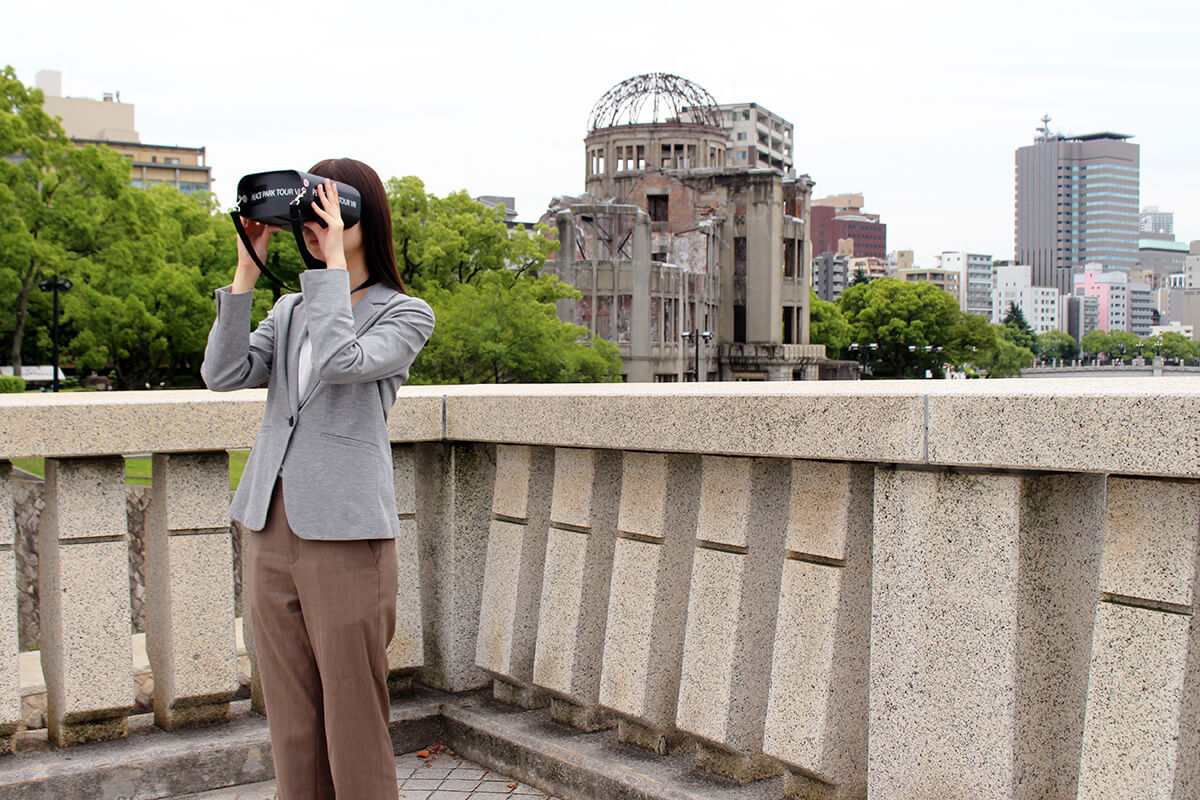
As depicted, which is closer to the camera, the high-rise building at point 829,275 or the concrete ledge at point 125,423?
the concrete ledge at point 125,423

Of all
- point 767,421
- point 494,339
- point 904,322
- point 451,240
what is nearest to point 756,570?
point 767,421

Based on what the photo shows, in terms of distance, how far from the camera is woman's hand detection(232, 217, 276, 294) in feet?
10.2

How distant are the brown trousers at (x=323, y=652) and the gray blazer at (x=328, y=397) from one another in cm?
7

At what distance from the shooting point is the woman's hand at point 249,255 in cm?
311

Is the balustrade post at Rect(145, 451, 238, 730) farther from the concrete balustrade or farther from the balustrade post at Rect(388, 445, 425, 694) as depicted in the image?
the balustrade post at Rect(388, 445, 425, 694)

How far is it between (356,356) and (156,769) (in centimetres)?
204

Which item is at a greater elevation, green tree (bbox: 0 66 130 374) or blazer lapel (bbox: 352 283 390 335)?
green tree (bbox: 0 66 130 374)

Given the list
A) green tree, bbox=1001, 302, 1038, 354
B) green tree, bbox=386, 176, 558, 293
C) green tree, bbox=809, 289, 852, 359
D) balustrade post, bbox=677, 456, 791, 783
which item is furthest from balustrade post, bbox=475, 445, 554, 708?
green tree, bbox=1001, 302, 1038, 354

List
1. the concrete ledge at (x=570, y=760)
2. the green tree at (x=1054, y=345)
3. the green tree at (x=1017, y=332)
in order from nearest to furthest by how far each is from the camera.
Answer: the concrete ledge at (x=570, y=760)
the green tree at (x=1017, y=332)
the green tree at (x=1054, y=345)

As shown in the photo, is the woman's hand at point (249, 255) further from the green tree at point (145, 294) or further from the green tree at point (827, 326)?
the green tree at point (827, 326)

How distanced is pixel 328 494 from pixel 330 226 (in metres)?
0.66

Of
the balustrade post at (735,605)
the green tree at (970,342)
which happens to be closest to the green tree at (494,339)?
the balustrade post at (735,605)

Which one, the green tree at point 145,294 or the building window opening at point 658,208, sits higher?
the building window opening at point 658,208

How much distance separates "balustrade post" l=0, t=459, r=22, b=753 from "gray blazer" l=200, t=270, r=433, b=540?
1184 mm
